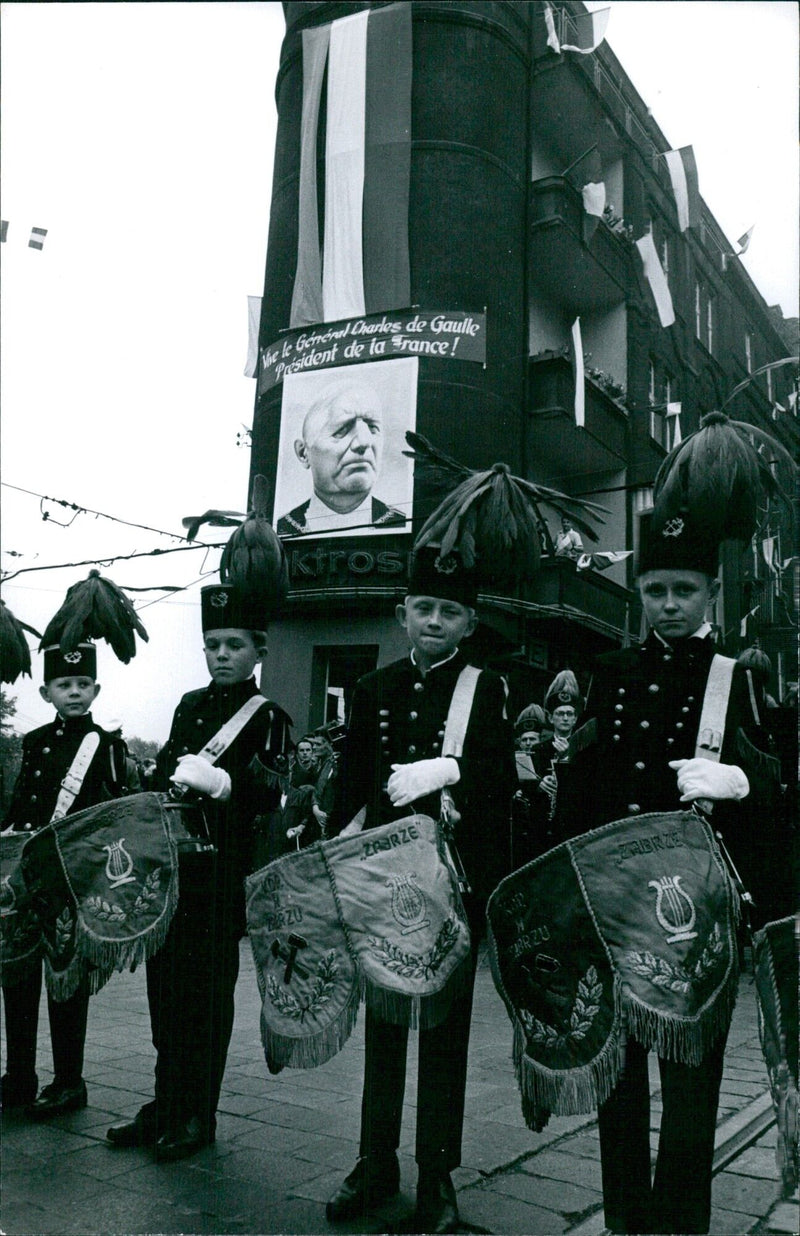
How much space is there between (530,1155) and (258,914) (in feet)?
3.81

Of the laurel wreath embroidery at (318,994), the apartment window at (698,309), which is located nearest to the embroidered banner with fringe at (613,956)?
the laurel wreath embroidery at (318,994)

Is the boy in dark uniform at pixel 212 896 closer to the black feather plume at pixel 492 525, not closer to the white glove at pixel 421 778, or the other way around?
the white glove at pixel 421 778

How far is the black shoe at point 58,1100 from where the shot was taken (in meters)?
3.36

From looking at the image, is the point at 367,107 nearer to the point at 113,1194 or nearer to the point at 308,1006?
the point at 308,1006

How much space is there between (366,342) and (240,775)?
2048 millimetres

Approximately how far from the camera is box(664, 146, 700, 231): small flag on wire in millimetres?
3303

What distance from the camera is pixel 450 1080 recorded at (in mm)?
2512

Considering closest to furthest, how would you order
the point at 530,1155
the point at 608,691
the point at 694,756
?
the point at 694,756
the point at 608,691
the point at 530,1155

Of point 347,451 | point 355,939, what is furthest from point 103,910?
point 347,451

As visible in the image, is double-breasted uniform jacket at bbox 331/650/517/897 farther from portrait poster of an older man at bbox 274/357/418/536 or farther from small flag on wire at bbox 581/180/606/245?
small flag on wire at bbox 581/180/606/245

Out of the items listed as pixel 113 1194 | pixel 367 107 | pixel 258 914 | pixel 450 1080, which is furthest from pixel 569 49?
pixel 113 1194

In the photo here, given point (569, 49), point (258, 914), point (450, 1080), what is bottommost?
point (450, 1080)

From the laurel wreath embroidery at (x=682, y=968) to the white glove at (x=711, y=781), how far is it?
0.28 metres

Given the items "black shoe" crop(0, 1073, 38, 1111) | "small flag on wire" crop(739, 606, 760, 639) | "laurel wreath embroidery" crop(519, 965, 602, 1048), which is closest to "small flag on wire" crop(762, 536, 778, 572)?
"small flag on wire" crop(739, 606, 760, 639)
